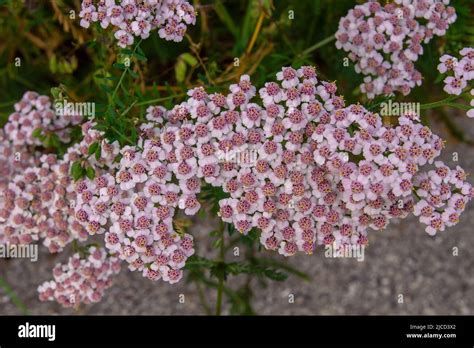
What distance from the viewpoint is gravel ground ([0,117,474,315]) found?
9.21 feet

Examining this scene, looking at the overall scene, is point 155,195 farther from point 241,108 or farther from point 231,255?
point 231,255

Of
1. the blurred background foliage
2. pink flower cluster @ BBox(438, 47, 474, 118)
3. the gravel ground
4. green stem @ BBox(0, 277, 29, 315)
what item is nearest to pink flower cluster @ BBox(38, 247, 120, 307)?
green stem @ BBox(0, 277, 29, 315)

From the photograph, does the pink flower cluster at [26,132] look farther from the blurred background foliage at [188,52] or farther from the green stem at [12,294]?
the green stem at [12,294]

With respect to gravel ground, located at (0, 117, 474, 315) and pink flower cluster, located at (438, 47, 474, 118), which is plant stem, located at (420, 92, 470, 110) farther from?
gravel ground, located at (0, 117, 474, 315)

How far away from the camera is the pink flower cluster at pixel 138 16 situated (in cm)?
149

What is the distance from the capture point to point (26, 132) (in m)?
1.76

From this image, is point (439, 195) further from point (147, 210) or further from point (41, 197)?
point (41, 197)

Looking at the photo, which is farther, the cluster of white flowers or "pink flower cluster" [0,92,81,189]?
"pink flower cluster" [0,92,81,189]

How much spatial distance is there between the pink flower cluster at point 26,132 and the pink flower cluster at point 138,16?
0.35m

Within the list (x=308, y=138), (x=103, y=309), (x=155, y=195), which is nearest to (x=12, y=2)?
(x=155, y=195)

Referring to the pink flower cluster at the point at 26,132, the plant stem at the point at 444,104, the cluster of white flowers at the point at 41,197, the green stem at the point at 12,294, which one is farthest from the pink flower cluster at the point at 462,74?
the green stem at the point at 12,294

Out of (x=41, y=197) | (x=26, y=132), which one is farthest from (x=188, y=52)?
(x=41, y=197)

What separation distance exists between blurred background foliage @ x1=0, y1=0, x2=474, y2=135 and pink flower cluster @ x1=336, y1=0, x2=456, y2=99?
0.10 meters
